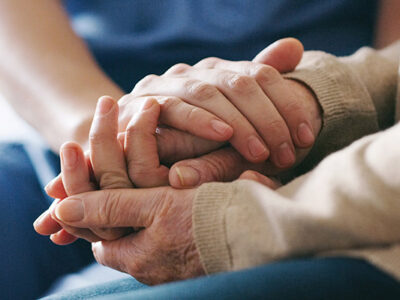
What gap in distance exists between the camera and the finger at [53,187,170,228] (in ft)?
Answer: 1.99

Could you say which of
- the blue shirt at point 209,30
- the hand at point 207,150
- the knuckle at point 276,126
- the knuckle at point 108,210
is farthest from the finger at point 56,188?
the blue shirt at point 209,30

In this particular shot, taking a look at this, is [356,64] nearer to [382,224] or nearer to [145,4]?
[382,224]

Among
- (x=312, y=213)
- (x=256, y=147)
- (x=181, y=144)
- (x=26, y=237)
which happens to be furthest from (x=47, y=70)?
(x=312, y=213)

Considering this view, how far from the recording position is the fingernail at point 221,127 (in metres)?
0.64

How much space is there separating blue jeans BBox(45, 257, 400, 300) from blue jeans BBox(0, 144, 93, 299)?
445 millimetres

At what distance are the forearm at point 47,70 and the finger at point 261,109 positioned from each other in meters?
0.35

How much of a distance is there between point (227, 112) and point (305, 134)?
0.39 feet

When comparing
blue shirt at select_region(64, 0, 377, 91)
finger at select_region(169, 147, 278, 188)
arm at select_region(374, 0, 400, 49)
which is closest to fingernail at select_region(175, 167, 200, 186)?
finger at select_region(169, 147, 278, 188)

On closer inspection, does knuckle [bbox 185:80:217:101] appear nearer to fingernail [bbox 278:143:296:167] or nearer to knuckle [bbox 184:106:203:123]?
knuckle [bbox 184:106:203:123]

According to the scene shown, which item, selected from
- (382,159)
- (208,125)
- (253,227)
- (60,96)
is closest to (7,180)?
(60,96)

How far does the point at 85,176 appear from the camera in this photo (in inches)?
26.0

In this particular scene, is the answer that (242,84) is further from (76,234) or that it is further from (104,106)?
(76,234)

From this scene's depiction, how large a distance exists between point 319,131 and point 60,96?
543mm

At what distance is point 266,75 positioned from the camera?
2.21 feet
